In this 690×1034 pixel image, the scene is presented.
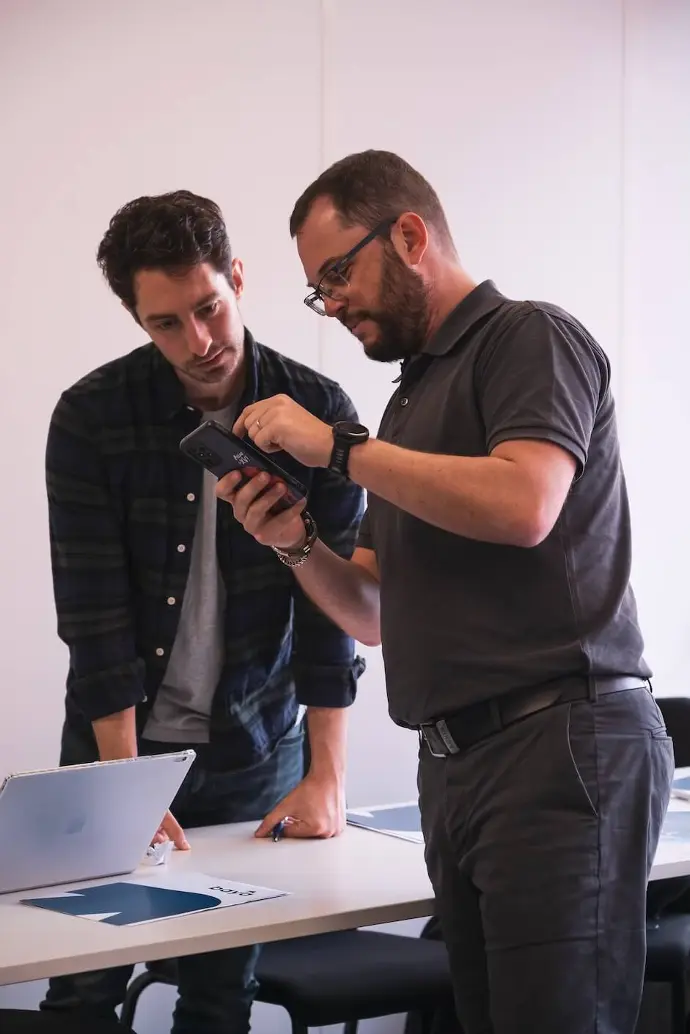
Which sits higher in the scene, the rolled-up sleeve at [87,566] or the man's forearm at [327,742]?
the rolled-up sleeve at [87,566]

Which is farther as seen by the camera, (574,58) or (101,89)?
(574,58)

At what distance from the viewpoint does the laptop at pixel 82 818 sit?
171 cm

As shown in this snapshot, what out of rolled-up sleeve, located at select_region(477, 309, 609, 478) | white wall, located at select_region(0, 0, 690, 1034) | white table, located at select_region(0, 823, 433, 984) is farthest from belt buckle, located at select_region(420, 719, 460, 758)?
white wall, located at select_region(0, 0, 690, 1034)

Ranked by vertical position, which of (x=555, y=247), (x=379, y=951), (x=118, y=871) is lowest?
(x=379, y=951)

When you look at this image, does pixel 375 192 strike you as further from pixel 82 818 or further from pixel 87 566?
pixel 82 818

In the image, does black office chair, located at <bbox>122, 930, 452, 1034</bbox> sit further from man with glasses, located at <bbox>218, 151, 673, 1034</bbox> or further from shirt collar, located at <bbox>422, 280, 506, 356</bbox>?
shirt collar, located at <bbox>422, 280, 506, 356</bbox>

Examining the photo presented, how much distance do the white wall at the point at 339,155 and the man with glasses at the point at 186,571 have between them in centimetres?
89

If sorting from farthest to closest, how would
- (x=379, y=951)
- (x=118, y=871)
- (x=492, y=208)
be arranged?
(x=492, y=208)
(x=379, y=951)
(x=118, y=871)

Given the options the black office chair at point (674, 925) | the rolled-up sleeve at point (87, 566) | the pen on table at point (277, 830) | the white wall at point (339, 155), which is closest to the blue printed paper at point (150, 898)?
the pen on table at point (277, 830)

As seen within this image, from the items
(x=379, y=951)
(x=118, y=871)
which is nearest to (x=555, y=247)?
(x=379, y=951)

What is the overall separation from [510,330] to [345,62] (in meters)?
2.27

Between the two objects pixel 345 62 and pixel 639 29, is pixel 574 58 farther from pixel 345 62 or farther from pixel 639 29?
pixel 345 62

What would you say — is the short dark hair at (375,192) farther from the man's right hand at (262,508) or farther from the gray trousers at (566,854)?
the gray trousers at (566,854)

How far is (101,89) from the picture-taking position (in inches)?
128
